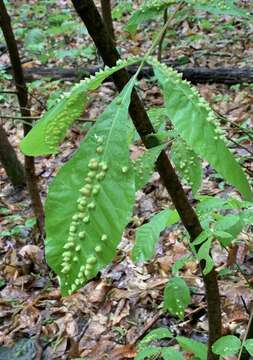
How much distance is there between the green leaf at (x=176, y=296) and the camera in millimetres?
2062

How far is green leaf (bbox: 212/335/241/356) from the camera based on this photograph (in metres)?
1.51

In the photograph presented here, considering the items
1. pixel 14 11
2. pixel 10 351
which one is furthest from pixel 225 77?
pixel 14 11

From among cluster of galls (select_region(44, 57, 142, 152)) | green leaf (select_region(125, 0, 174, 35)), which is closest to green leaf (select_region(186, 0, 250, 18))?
green leaf (select_region(125, 0, 174, 35))

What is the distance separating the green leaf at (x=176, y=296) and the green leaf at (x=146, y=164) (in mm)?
903

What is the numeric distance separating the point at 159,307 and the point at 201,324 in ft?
1.17

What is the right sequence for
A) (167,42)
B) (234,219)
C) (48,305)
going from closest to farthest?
1. (234,219)
2. (48,305)
3. (167,42)

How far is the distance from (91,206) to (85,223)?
0.03 meters

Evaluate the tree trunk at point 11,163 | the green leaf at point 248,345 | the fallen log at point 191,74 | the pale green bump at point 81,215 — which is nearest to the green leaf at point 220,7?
the pale green bump at point 81,215

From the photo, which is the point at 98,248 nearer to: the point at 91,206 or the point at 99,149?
the point at 91,206

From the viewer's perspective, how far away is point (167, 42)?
26.9ft

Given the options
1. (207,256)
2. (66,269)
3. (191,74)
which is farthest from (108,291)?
(191,74)

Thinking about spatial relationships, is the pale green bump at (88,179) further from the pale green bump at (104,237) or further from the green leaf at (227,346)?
the green leaf at (227,346)

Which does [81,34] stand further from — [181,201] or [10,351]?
[181,201]

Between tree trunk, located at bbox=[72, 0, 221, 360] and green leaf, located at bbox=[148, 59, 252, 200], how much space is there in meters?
0.16
